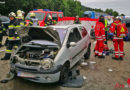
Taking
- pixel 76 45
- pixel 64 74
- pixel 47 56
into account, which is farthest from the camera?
pixel 76 45

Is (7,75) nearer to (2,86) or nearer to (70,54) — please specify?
(2,86)

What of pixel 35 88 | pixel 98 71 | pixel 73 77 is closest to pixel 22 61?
pixel 35 88

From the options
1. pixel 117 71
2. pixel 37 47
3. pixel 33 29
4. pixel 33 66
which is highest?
pixel 33 29

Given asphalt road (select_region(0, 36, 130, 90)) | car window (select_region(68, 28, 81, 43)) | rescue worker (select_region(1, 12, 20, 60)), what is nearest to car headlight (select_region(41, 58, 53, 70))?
asphalt road (select_region(0, 36, 130, 90))

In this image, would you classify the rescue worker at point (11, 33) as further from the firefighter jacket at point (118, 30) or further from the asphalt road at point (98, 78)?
the firefighter jacket at point (118, 30)

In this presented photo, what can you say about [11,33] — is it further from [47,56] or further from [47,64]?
[47,64]

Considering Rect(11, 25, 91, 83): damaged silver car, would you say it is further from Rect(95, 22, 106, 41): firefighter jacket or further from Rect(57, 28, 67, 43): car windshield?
Rect(95, 22, 106, 41): firefighter jacket

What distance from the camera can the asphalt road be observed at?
4.40 meters

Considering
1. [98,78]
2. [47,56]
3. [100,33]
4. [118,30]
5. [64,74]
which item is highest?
[118,30]

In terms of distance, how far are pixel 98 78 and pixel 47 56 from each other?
185 cm

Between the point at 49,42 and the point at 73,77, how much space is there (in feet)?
4.24

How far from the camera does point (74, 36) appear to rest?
5598 mm

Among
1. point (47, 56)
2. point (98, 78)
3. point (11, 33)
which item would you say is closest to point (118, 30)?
point (98, 78)

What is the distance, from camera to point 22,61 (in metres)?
4.32
